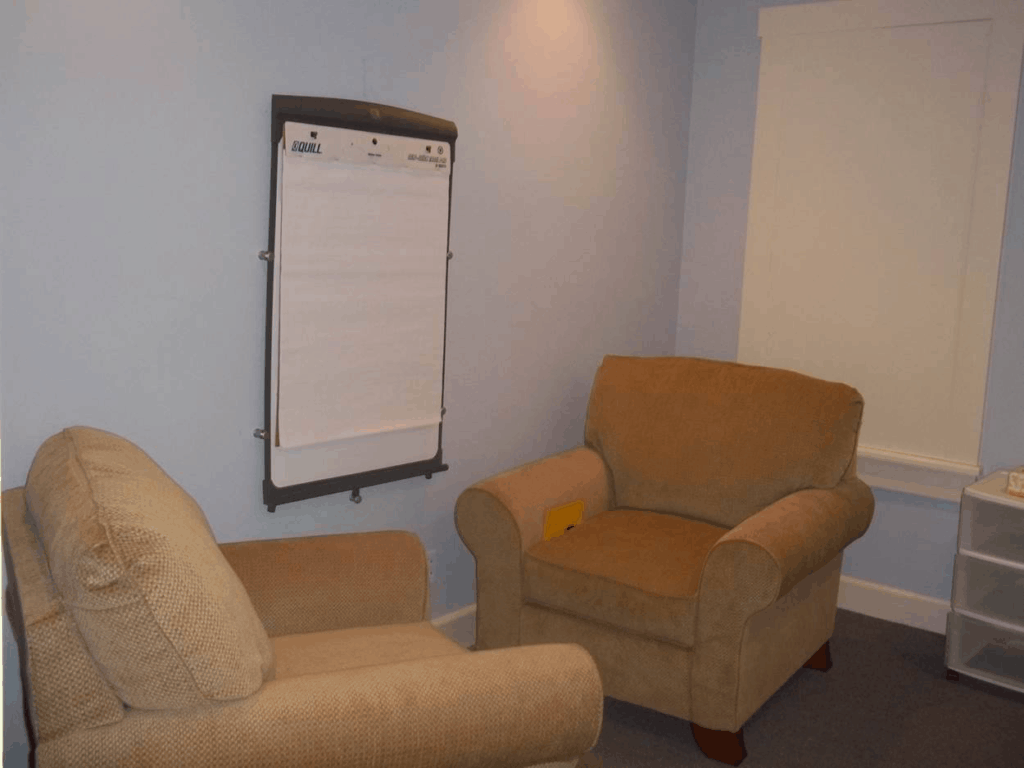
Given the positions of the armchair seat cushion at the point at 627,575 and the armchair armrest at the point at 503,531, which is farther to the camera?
the armchair armrest at the point at 503,531

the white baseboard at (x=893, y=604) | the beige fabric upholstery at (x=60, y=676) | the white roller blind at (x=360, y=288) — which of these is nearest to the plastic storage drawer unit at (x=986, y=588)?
the white baseboard at (x=893, y=604)

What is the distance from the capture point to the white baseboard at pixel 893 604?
3.66m

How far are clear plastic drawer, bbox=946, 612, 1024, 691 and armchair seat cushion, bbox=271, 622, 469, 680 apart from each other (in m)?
1.96

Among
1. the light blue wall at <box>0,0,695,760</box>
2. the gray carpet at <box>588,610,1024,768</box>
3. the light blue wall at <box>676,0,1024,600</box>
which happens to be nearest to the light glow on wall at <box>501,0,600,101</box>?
the light blue wall at <box>0,0,695,760</box>

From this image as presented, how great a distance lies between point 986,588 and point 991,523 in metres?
0.23

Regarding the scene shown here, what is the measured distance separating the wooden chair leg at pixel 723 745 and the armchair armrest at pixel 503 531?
2.03ft

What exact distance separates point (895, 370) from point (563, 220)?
145 centimetres

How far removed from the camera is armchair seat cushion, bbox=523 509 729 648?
262 cm

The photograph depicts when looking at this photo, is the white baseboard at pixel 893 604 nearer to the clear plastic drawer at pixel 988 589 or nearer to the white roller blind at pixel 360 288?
the clear plastic drawer at pixel 988 589

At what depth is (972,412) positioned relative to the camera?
3.54 meters

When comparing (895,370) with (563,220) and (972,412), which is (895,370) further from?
(563,220)

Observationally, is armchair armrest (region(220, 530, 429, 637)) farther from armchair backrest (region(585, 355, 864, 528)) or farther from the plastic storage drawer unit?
the plastic storage drawer unit

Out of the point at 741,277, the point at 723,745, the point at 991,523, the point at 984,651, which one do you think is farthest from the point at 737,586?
the point at 741,277

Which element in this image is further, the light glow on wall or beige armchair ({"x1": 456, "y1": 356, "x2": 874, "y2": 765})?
the light glow on wall
